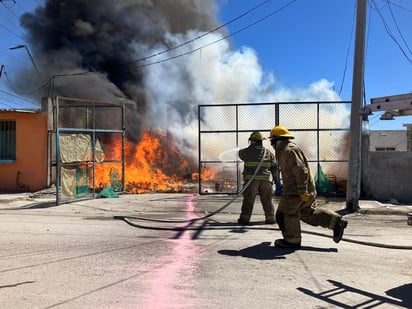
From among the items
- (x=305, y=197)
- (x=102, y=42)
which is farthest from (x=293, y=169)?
(x=102, y=42)

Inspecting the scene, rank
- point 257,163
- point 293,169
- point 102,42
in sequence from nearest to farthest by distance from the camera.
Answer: point 293,169
point 257,163
point 102,42

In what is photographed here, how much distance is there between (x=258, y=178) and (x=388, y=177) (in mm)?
5167

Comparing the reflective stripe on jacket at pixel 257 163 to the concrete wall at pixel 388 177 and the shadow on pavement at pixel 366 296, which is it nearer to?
the shadow on pavement at pixel 366 296

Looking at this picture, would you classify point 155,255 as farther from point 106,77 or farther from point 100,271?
point 106,77

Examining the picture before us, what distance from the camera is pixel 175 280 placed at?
14.7 ft

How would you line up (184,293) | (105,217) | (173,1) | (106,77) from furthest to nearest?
(173,1)
(106,77)
(105,217)
(184,293)

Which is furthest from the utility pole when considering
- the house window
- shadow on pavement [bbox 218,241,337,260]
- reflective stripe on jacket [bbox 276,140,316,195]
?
the house window

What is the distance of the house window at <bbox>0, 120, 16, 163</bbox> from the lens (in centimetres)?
1445

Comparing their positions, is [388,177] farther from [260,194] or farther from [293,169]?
[293,169]

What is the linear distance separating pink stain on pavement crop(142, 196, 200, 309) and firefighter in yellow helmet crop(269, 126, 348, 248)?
126cm

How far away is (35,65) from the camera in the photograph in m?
26.3

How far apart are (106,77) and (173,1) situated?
8819 millimetres

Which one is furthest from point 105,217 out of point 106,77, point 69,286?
point 106,77

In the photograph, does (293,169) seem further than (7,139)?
No
